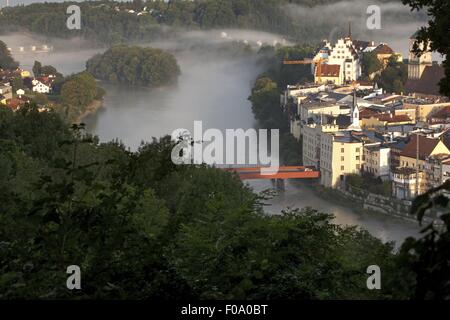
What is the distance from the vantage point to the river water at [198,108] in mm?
9219

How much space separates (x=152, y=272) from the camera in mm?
1593

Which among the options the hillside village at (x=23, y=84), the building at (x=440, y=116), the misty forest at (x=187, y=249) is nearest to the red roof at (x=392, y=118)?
the building at (x=440, y=116)

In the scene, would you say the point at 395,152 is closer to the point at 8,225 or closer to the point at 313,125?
the point at 313,125

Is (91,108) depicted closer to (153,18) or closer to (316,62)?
(316,62)

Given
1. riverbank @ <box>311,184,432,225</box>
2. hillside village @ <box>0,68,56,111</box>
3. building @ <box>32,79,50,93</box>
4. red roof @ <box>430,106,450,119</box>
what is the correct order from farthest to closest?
building @ <box>32,79,50,93</box> → hillside village @ <box>0,68,56,111</box> → red roof @ <box>430,106,450,119</box> → riverbank @ <box>311,184,432,225</box>

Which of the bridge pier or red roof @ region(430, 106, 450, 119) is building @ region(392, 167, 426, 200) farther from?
red roof @ region(430, 106, 450, 119)

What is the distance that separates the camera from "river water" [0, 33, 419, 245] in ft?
30.2

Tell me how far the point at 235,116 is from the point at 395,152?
4.50 metres

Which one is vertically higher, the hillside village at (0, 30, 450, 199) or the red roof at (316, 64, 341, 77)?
the red roof at (316, 64, 341, 77)

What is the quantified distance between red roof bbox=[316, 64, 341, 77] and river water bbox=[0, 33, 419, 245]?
4.01 ft

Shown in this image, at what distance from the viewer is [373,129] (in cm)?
1299

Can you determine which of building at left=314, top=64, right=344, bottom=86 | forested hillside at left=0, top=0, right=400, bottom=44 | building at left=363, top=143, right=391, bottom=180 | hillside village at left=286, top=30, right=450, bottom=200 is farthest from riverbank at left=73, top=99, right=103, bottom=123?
forested hillside at left=0, top=0, right=400, bottom=44

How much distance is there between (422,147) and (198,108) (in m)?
5.50

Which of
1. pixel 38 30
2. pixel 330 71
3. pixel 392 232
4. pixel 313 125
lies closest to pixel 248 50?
pixel 38 30
